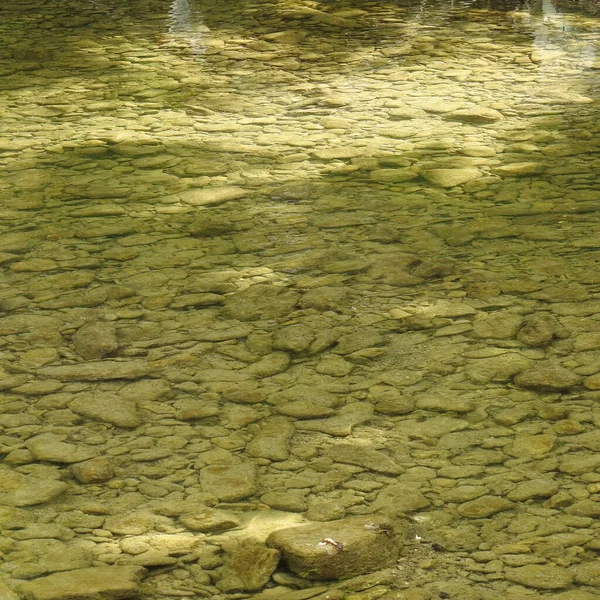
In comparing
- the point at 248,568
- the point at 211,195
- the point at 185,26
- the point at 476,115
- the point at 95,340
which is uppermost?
the point at 185,26

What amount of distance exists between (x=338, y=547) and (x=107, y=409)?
889 mm

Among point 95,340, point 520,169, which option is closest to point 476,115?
point 520,169

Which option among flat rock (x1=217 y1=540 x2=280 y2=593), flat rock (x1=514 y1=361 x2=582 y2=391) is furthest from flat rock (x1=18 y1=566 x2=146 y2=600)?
flat rock (x1=514 y1=361 x2=582 y2=391)

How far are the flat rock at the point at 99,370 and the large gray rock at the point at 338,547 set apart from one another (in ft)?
2.92

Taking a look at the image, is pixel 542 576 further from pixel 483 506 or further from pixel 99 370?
pixel 99 370

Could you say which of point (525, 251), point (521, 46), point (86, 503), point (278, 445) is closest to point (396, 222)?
point (525, 251)

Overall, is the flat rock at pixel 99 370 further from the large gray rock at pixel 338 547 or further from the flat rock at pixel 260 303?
the large gray rock at pixel 338 547

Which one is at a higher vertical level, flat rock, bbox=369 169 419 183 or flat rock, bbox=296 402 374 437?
flat rock, bbox=369 169 419 183

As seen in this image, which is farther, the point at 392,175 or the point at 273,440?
the point at 392,175

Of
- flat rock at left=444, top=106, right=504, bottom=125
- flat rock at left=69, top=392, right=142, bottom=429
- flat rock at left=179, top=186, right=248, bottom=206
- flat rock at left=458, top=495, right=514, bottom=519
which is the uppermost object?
flat rock at left=444, top=106, right=504, bottom=125

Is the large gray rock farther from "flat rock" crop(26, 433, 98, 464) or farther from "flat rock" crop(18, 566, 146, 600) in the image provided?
"flat rock" crop(26, 433, 98, 464)

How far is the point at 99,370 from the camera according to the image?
3.00 meters

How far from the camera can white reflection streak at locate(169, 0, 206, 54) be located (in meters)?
6.42

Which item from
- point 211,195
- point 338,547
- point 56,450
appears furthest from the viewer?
point 211,195
